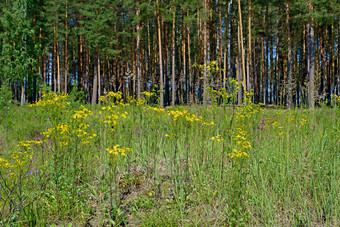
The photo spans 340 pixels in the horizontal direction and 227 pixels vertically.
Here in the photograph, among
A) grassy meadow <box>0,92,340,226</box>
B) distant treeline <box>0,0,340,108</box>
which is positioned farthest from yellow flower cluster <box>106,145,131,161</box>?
distant treeline <box>0,0,340,108</box>

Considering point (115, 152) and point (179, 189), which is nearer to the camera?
point (115, 152)

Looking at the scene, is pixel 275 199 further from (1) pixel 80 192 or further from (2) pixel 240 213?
(1) pixel 80 192

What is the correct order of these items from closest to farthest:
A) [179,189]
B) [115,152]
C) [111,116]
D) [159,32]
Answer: [115,152] < [179,189] < [111,116] < [159,32]

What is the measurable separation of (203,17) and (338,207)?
13.7 meters

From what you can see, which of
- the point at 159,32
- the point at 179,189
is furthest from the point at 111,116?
the point at 159,32

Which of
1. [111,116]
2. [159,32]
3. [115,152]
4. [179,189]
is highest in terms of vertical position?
[159,32]

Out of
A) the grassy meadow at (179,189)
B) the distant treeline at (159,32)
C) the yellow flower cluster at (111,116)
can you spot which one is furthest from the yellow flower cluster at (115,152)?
the distant treeline at (159,32)

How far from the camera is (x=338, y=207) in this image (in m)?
2.21

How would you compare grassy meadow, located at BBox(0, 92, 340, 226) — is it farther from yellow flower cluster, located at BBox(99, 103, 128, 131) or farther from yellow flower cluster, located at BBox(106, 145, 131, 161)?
yellow flower cluster, located at BBox(99, 103, 128, 131)

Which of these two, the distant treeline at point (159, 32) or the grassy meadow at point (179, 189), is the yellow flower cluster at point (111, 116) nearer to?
the grassy meadow at point (179, 189)

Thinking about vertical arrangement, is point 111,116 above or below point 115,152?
above

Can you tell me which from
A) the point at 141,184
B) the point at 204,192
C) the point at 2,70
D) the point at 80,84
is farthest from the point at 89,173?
the point at 80,84

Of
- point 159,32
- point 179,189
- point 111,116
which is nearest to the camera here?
point 179,189

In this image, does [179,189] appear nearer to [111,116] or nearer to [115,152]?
[115,152]
